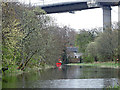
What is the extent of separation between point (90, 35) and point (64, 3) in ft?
77.1

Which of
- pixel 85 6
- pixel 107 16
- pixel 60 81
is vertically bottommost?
pixel 60 81

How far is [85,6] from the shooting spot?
53281mm

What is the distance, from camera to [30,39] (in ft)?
105

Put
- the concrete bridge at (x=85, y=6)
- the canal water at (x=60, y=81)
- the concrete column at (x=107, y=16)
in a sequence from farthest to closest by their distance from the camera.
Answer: the concrete column at (x=107, y=16), the concrete bridge at (x=85, y=6), the canal water at (x=60, y=81)

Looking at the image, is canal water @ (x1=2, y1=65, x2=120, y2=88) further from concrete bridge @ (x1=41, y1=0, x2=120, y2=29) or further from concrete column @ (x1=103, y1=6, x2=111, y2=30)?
concrete column @ (x1=103, y1=6, x2=111, y2=30)

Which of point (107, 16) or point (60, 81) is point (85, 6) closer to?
point (107, 16)

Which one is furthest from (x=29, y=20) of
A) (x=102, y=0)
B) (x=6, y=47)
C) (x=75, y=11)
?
(x=75, y=11)

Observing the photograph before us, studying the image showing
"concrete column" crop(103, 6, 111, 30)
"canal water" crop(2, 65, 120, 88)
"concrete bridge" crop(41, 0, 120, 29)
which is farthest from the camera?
"concrete column" crop(103, 6, 111, 30)

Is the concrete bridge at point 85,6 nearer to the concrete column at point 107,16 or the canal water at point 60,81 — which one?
the concrete column at point 107,16

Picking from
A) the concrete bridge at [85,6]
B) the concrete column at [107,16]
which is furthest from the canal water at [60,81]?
the concrete column at [107,16]

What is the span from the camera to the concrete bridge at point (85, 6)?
49938 mm

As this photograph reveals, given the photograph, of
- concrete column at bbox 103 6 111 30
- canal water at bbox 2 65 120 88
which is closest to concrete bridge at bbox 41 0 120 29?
concrete column at bbox 103 6 111 30

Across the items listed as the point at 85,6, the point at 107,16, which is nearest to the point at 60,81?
the point at 85,6

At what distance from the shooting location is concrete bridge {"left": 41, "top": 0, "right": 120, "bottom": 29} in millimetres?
49938
